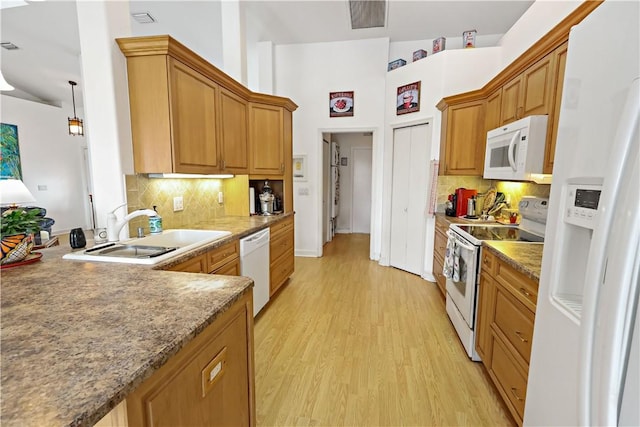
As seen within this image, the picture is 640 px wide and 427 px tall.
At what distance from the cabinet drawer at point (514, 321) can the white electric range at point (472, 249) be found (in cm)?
35

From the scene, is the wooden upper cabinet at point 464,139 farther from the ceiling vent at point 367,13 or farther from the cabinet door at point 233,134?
the cabinet door at point 233,134

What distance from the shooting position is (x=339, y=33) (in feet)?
14.2

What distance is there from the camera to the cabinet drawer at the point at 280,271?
10.5 ft

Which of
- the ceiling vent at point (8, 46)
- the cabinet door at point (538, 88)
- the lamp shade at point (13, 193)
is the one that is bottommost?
the lamp shade at point (13, 193)

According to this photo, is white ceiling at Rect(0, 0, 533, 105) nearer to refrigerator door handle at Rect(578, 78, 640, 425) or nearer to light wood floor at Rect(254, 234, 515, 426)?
light wood floor at Rect(254, 234, 515, 426)

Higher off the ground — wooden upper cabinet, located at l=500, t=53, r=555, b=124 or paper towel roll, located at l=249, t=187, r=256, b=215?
wooden upper cabinet, located at l=500, t=53, r=555, b=124

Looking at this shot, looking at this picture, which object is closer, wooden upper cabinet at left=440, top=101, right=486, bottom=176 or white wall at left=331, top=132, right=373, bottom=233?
wooden upper cabinet at left=440, top=101, right=486, bottom=176

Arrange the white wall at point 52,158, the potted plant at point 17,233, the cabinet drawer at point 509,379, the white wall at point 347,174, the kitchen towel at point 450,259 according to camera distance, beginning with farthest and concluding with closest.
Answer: the white wall at point 347,174
the white wall at point 52,158
the kitchen towel at point 450,259
the cabinet drawer at point 509,379
the potted plant at point 17,233

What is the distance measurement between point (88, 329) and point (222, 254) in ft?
4.47

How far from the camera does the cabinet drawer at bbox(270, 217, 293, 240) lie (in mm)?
3217

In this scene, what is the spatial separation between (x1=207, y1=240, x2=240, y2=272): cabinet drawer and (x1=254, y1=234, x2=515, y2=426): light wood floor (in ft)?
2.52

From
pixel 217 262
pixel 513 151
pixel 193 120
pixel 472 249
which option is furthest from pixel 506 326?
pixel 193 120

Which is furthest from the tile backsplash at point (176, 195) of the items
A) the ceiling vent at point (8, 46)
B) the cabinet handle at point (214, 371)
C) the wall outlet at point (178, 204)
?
the ceiling vent at point (8, 46)

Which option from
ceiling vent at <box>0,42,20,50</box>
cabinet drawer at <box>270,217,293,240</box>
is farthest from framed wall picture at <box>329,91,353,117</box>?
ceiling vent at <box>0,42,20,50</box>
